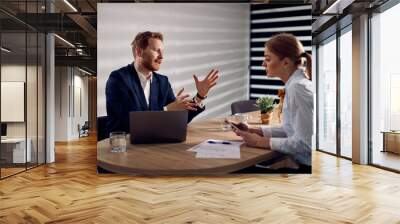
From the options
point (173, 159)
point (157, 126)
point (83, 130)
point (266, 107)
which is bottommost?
point (83, 130)

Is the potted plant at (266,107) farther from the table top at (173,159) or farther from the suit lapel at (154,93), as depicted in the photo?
the suit lapel at (154,93)

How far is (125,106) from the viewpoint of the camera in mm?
3389

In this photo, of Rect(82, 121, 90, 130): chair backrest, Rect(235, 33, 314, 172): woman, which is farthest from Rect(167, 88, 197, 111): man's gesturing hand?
Rect(82, 121, 90, 130): chair backrest

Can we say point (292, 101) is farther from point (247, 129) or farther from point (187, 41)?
point (187, 41)

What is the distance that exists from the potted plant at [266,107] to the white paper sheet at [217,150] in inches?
17.3

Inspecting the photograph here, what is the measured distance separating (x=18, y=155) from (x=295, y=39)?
5150 mm

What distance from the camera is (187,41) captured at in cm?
350

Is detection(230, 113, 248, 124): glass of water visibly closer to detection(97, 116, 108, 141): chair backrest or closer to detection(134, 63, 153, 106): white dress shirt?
detection(134, 63, 153, 106): white dress shirt

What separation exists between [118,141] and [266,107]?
4.26 ft

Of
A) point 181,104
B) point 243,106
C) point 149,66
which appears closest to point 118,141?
point 181,104

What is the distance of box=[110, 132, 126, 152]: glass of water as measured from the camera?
2967 millimetres

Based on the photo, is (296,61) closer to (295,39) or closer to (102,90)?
(295,39)

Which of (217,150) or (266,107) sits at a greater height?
(266,107)

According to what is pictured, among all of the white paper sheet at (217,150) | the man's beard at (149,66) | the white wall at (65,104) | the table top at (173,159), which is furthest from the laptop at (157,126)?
the white wall at (65,104)
